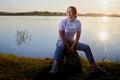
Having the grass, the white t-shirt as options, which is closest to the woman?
the white t-shirt

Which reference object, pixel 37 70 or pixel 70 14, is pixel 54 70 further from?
pixel 70 14

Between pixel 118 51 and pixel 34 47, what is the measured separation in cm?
516

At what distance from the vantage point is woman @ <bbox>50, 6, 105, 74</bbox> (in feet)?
33.2

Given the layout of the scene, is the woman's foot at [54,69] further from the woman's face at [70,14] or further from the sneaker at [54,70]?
the woman's face at [70,14]

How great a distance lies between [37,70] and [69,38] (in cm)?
117

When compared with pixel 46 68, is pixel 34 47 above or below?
below

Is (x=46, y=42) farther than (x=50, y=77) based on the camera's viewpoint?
Yes

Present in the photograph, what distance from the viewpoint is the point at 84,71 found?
10.5 m

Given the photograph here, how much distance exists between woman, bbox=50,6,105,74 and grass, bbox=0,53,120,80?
283 mm

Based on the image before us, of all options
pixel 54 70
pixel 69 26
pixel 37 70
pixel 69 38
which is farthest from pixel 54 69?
pixel 69 26

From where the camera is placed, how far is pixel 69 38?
10312 mm

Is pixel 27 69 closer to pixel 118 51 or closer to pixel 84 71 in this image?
pixel 84 71

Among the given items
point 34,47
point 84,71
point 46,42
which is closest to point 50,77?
point 84,71

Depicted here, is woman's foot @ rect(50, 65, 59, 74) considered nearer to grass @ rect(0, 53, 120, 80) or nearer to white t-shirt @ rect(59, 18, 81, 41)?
grass @ rect(0, 53, 120, 80)
